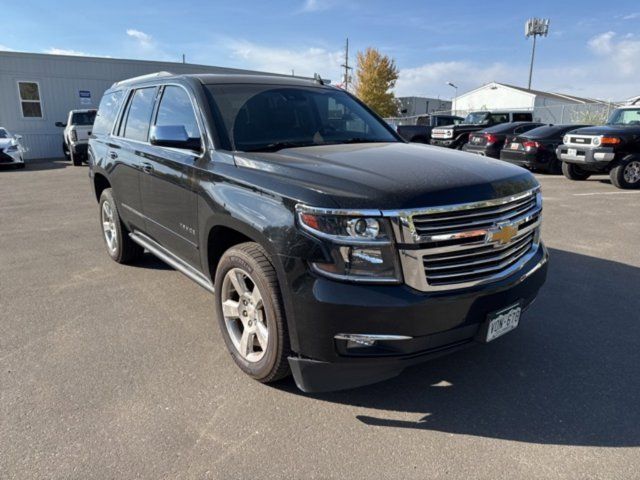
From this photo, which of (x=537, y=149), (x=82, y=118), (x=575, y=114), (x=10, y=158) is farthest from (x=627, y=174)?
(x=575, y=114)

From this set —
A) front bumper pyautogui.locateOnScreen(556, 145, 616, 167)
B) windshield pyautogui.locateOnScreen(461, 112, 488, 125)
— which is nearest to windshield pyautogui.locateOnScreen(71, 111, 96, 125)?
windshield pyautogui.locateOnScreen(461, 112, 488, 125)

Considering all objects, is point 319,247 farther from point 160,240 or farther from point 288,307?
point 160,240

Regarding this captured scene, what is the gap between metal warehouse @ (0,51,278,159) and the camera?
2030 centimetres

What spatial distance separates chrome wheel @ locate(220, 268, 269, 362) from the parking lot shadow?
1.67 ft

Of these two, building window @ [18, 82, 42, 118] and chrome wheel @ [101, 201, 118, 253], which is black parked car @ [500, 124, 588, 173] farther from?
building window @ [18, 82, 42, 118]

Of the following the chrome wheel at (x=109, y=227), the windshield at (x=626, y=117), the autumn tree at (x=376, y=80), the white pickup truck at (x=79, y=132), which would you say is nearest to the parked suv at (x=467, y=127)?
the windshield at (x=626, y=117)

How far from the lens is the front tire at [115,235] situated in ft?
17.2

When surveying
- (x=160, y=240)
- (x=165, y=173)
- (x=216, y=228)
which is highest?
(x=165, y=173)

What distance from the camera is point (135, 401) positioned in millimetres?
2908

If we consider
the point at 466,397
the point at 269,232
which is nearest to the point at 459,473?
the point at 466,397

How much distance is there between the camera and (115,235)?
17.7ft

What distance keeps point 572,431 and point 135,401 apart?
2.50 m

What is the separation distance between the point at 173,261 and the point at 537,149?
12.3 metres

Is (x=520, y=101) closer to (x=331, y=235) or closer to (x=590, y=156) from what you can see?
(x=590, y=156)
